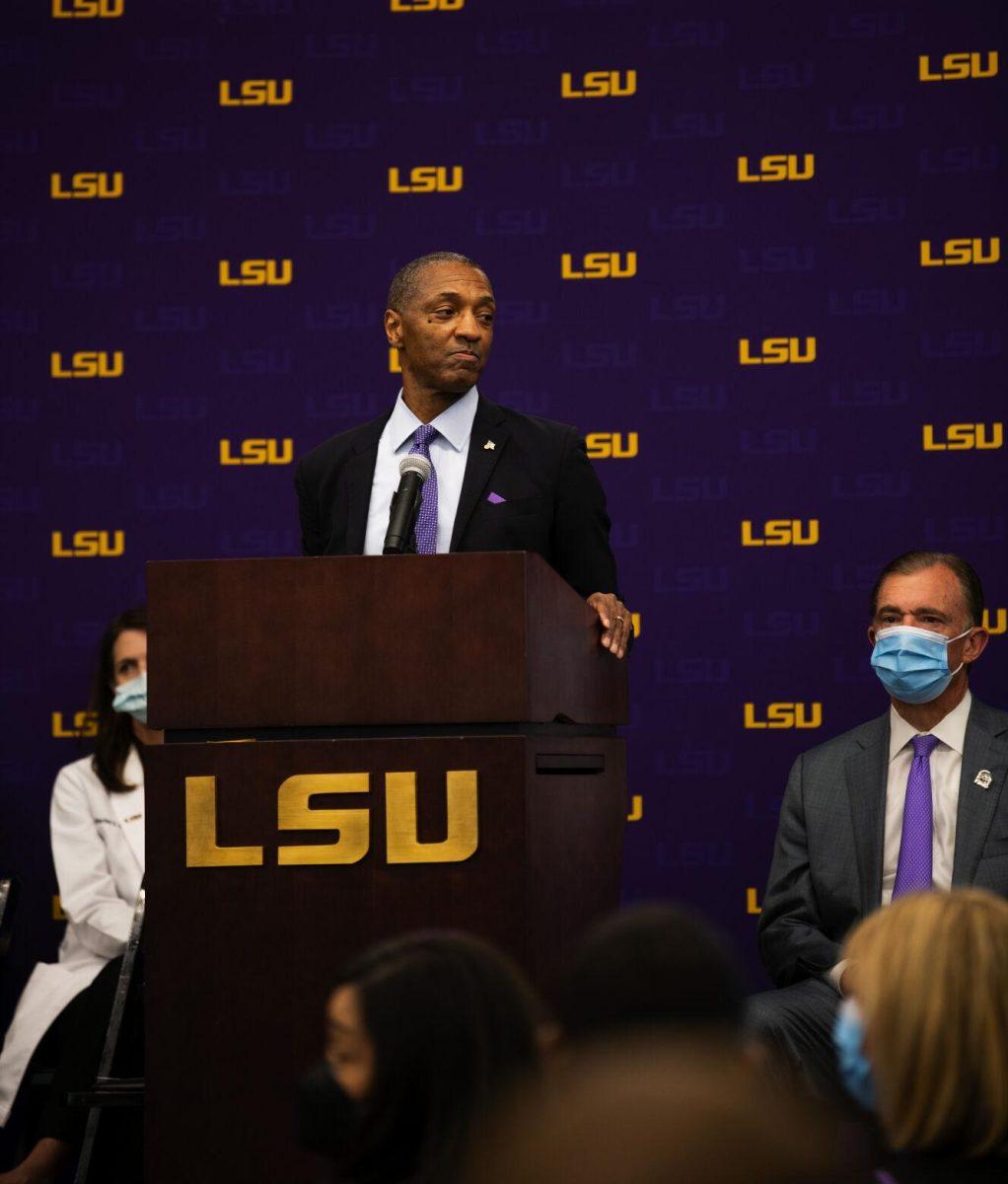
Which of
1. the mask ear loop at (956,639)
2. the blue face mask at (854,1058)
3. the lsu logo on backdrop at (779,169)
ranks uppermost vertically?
the lsu logo on backdrop at (779,169)

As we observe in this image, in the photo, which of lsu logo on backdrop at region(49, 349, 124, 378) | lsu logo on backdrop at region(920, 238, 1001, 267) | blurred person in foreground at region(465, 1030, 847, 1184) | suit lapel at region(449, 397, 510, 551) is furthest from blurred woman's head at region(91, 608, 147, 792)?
blurred person in foreground at region(465, 1030, 847, 1184)

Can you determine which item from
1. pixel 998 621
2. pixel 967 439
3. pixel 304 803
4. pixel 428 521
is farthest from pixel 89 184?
pixel 304 803

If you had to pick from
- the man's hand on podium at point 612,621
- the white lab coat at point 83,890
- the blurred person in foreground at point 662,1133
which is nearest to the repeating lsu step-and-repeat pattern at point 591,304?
the white lab coat at point 83,890

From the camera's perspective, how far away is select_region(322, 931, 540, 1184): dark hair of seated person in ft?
4.55

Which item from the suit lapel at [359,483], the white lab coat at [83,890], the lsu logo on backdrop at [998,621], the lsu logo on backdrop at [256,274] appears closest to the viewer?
the suit lapel at [359,483]

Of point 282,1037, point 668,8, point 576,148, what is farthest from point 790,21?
point 282,1037

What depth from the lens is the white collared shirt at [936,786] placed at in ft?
12.0

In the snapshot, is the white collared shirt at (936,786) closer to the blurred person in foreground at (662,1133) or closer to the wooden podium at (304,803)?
the wooden podium at (304,803)

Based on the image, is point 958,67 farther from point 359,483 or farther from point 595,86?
point 359,483

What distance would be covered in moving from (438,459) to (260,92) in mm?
2402

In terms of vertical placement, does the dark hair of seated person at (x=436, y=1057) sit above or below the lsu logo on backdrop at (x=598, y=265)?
below

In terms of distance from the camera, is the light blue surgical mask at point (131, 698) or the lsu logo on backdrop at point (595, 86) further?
the lsu logo on backdrop at point (595, 86)

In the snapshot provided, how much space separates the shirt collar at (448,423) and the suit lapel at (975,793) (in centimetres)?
138

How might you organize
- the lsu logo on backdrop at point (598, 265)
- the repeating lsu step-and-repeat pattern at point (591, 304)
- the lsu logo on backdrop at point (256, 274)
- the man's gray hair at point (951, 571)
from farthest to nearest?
the lsu logo on backdrop at point (256, 274)
the lsu logo on backdrop at point (598, 265)
the repeating lsu step-and-repeat pattern at point (591, 304)
the man's gray hair at point (951, 571)
